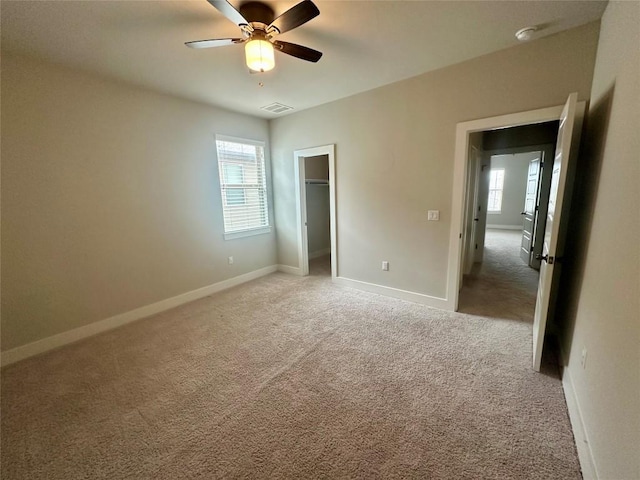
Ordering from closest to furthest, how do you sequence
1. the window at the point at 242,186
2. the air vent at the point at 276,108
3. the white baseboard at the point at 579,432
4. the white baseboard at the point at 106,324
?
the white baseboard at the point at 579,432 → the white baseboard at the point at 106,324 → the air vent at the point at 276,108 → the window at the point at 242,186

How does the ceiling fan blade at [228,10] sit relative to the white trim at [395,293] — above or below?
above

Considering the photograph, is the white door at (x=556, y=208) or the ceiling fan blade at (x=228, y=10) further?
the white door at (x=556, y=208)

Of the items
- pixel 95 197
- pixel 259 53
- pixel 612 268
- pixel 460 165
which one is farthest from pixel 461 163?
pixel 95 197

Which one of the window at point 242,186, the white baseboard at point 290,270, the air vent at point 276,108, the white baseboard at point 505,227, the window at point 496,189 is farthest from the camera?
the window at point 496,189

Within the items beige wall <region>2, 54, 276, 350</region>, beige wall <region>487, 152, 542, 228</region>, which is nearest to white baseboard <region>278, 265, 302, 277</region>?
beige wall <region>2, 54, 276, 350</region>

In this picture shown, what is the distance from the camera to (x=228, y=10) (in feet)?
5.03

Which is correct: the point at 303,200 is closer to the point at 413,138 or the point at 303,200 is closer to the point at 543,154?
the point at 413,138

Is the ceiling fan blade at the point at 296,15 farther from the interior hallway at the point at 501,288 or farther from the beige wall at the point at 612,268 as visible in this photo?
the interior hallway at the point at 501,288

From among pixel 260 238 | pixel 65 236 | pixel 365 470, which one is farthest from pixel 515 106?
pixel 65 236

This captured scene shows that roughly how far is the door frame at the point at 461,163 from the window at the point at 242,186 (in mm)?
3035

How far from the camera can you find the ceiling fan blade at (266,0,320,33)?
145cm

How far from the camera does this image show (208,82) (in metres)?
2.90

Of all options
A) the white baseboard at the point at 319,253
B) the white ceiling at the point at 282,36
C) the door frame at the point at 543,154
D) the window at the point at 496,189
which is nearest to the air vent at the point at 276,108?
the white ceiling at the point at 282,36

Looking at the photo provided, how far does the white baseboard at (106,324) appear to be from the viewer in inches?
93.9
